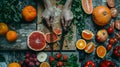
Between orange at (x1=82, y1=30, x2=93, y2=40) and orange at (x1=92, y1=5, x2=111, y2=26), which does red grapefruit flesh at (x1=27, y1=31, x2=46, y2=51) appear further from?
orange at (x1=92, y1=5, x2=111, y2=26)

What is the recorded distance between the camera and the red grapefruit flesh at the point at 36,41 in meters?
3.38

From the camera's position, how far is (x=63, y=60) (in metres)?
3.40

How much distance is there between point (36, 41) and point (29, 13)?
306 mm

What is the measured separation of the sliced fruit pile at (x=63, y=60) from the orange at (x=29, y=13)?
0.47m

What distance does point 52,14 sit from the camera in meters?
3.39

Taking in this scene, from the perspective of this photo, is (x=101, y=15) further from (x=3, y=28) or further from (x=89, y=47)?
(x=3, y=28)

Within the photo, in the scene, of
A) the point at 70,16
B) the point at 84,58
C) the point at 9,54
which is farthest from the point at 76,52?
the point at 9,54

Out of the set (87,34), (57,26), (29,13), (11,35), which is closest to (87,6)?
(87,34)

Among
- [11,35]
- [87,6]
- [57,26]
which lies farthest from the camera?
[87,6]

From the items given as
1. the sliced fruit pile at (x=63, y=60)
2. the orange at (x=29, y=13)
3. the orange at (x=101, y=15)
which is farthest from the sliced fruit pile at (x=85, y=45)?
the orange at (x=29, y=13)

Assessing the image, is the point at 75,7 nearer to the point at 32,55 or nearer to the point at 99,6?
the point at 99,6

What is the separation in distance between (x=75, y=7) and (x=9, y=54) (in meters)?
0.89

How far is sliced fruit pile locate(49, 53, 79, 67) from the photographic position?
11.0 feet

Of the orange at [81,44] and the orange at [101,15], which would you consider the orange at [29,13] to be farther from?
the orange at [101,15]
